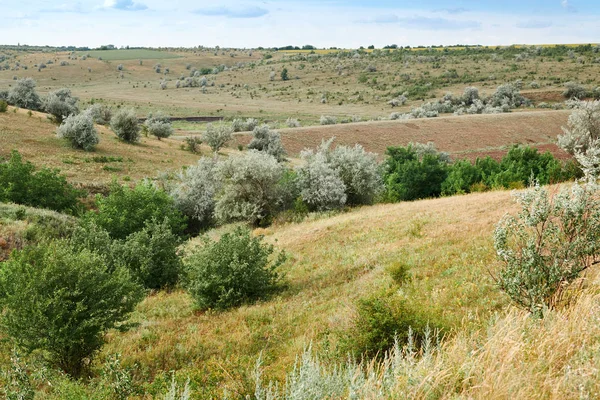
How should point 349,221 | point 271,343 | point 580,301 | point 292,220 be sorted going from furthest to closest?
Result: point 292,220 → point 349,221 → point 271,343 → point 580,301

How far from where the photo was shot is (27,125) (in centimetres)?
4031

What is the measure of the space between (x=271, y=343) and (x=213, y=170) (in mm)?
20573

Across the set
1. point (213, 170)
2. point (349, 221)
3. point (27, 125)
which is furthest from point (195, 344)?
point (27, 125)

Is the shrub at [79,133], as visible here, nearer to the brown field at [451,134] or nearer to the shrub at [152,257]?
the brown field at [451,134]

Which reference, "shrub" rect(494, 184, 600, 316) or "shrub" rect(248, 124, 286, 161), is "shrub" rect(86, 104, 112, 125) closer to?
"shrub" rect(248, 124, 286, 161)

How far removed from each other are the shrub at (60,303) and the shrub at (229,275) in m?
4.00

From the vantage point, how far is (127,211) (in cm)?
2245

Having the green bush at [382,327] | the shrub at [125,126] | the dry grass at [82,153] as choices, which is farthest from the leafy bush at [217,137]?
the green bush at [382,327]

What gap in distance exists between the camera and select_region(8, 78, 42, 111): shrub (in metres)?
53.0

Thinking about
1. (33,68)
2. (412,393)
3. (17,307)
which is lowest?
(17,307)

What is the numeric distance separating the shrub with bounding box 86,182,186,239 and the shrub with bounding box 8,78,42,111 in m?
37.0

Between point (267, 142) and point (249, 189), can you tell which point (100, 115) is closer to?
point (267, 142)

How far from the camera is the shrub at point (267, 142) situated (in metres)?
48.4

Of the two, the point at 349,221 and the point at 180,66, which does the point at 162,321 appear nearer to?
the point at 349,221
